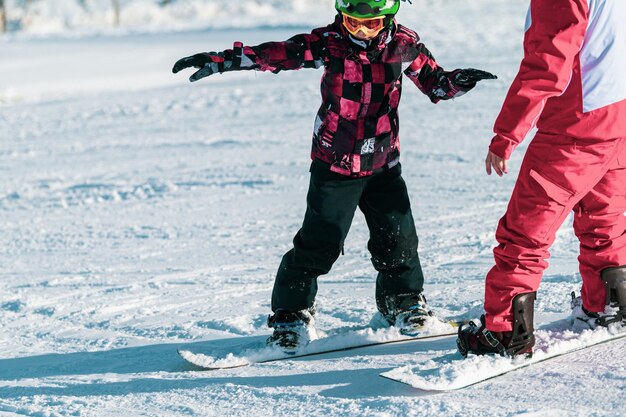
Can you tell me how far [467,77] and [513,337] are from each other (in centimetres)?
103

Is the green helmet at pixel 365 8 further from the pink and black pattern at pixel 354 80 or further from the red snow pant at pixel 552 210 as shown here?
the red snow pant at pixel 552 210

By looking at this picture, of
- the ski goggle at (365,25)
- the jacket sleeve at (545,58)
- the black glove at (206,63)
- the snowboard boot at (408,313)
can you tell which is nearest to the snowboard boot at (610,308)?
the snowboard boot at (408,313)

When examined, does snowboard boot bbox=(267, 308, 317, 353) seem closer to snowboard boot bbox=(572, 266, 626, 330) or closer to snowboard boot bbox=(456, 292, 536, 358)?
snowboard boot bbox=(456, 292, 536, 358)

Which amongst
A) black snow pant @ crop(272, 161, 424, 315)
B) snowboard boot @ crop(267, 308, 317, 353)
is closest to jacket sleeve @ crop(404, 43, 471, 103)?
black snow pant @ crop(272, 161, 424, 315)

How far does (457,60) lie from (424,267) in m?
9.49

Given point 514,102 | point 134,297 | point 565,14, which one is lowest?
point 134,297

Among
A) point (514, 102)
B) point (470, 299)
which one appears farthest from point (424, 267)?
point (514, 102)

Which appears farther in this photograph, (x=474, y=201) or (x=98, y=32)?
(x=98, y=32)

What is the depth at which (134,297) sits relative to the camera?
4.83m

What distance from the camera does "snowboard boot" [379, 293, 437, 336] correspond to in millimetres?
3805

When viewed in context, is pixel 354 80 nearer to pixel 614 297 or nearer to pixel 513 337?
pixel 513 337

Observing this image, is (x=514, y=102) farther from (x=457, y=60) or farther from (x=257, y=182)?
(x=457, y=60)

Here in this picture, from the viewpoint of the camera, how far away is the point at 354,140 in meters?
3.57

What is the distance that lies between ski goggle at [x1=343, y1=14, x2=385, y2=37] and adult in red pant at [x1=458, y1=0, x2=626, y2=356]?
665 millimetres
